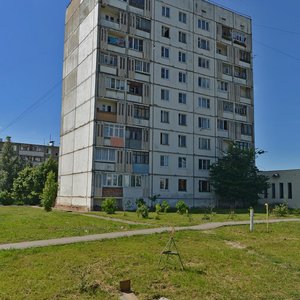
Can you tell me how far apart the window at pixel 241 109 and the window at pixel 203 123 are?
5.86m

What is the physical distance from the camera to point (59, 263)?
1131 centimetres

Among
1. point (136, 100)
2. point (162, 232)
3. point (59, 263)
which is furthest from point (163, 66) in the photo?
point (59, 263)

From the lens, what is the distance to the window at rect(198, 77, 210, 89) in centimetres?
4944

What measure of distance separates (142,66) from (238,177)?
57.6 feet

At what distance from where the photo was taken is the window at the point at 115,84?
4106cm

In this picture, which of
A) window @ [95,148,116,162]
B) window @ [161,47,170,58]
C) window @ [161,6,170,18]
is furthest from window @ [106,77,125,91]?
window @ [161,6,170,18]

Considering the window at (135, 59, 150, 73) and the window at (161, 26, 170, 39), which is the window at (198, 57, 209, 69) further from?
the window at (135, 59, 150, 73)

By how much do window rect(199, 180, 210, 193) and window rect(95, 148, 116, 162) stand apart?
12901mm

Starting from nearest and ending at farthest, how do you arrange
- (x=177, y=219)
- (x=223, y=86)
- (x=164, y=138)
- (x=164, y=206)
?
1. (x=177, y=219)
2. (x=164, y=206)
3. (x=164, y=138)
4. (x=223, y=86)

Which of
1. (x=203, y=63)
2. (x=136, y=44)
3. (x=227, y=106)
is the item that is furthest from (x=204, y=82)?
(x=136, y=44)

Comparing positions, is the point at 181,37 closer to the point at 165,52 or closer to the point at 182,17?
the point at 182,17

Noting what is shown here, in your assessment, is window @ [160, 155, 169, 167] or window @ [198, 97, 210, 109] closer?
window @ [160, 155, 169, 167]

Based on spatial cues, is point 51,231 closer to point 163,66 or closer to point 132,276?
point 132,276

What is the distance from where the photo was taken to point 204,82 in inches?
1965
